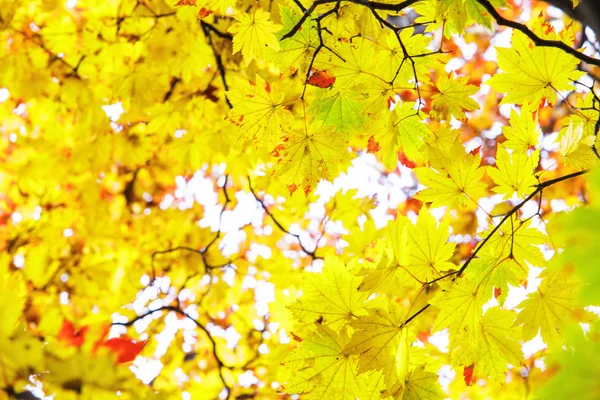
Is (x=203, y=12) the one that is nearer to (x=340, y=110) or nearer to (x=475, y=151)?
(x=340, y=110)

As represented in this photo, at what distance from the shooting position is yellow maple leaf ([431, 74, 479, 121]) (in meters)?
1.22

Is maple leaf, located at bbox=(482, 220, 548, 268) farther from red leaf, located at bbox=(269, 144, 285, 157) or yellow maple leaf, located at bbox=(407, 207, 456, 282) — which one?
red leaf, located at bbox=(269, 144, 285, 157)

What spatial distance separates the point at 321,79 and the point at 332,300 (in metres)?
0.56

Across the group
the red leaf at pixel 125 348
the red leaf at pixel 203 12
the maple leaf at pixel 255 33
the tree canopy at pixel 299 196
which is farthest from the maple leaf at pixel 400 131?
the red leaf at pixel 125 348

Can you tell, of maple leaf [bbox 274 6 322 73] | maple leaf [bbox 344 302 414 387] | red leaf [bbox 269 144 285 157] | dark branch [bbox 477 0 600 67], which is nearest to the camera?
dark branch [bbox 477 0 600 67]

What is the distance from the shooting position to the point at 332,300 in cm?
119

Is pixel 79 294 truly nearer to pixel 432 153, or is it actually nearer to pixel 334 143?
pixel 334 143

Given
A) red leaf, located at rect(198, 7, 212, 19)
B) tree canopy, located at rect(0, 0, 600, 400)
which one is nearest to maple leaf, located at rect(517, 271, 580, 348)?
tree canopy, located at rect(0, 0, 600, 400)

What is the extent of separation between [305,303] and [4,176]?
9.10 ft

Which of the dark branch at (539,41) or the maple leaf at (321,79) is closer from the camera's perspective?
the dark branch at (539,41)

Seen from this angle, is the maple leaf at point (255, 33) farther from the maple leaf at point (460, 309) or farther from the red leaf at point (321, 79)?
the maple leaf at point (460, 309)

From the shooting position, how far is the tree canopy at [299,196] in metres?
1.02

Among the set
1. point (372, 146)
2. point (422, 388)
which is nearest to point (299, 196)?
point (372, 146)

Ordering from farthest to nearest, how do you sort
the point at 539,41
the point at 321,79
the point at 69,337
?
the point at 321,79 < the point at 69,337 < the point at 539,41
